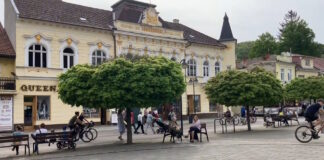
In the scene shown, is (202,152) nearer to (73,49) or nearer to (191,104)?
(73,49)

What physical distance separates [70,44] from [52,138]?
18.4 metres

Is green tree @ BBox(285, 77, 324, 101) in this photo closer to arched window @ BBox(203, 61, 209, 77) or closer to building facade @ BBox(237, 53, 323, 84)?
arched window @ BBox(203, 61, 209, 77)

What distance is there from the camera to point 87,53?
3428 cm

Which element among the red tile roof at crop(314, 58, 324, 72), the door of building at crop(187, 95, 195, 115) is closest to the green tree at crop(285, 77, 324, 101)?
the door of building at crop(187, 95, 195, 115)

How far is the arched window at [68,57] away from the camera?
3303cm

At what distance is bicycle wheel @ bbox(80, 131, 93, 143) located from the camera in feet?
65.8

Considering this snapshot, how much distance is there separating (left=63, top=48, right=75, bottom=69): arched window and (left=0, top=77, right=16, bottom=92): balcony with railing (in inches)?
192

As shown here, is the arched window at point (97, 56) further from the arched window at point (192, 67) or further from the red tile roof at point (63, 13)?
the arched window at point (192, 67)

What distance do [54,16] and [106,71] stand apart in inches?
720

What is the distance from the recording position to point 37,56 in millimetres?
31281

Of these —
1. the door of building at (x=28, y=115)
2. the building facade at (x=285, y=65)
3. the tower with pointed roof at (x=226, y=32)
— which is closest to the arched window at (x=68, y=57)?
the door of building at (x=28, y=115)

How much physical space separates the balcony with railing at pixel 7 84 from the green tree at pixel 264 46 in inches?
2132

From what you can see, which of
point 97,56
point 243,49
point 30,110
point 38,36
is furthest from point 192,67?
point 243,49

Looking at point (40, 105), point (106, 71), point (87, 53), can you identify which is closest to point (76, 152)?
point (106, 71)
